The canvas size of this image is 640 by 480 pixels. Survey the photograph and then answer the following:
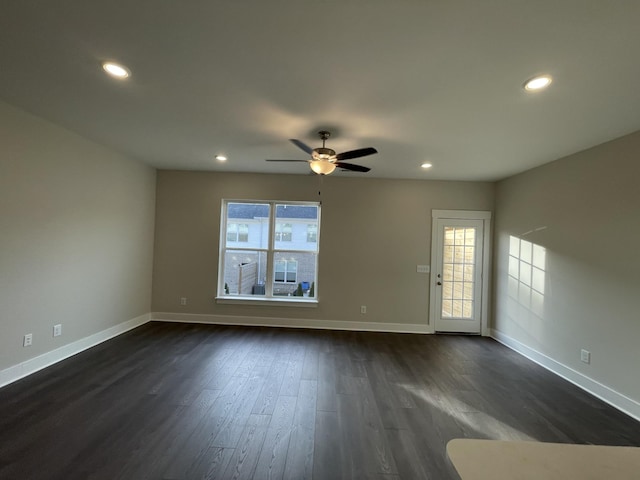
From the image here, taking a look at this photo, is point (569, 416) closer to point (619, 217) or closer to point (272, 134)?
point (619, 217)

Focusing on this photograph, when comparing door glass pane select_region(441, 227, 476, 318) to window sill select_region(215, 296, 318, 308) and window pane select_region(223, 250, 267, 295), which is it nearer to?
window sill select_region(215, 296, 318, 308)

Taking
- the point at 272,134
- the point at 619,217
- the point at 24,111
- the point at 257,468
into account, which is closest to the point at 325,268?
the point at 272,134

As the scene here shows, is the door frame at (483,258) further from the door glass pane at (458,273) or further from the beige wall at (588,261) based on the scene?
the beige wall at (588,261)

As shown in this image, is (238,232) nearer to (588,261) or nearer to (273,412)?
(273,412)

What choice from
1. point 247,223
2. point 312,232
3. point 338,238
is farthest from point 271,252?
point 338,238

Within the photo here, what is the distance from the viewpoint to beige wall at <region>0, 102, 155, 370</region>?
2773 millimetres

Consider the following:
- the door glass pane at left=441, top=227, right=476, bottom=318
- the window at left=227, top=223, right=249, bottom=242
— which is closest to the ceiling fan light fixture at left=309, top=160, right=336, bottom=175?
the window at left=227, top=223, right=249, bottom=242

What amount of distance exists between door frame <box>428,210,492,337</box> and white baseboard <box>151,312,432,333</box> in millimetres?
489

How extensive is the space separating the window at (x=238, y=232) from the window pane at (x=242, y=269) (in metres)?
0.22

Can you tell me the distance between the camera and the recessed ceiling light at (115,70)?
2.01 m

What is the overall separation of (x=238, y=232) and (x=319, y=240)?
1.50m

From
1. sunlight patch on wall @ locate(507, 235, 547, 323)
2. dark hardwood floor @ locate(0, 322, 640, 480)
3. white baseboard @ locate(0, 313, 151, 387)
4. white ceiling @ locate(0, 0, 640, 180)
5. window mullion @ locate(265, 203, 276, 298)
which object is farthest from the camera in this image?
window mullion @ locate(265, 203, 276, 298)

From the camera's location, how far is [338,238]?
500 cm

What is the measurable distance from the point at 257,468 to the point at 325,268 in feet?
10.9
